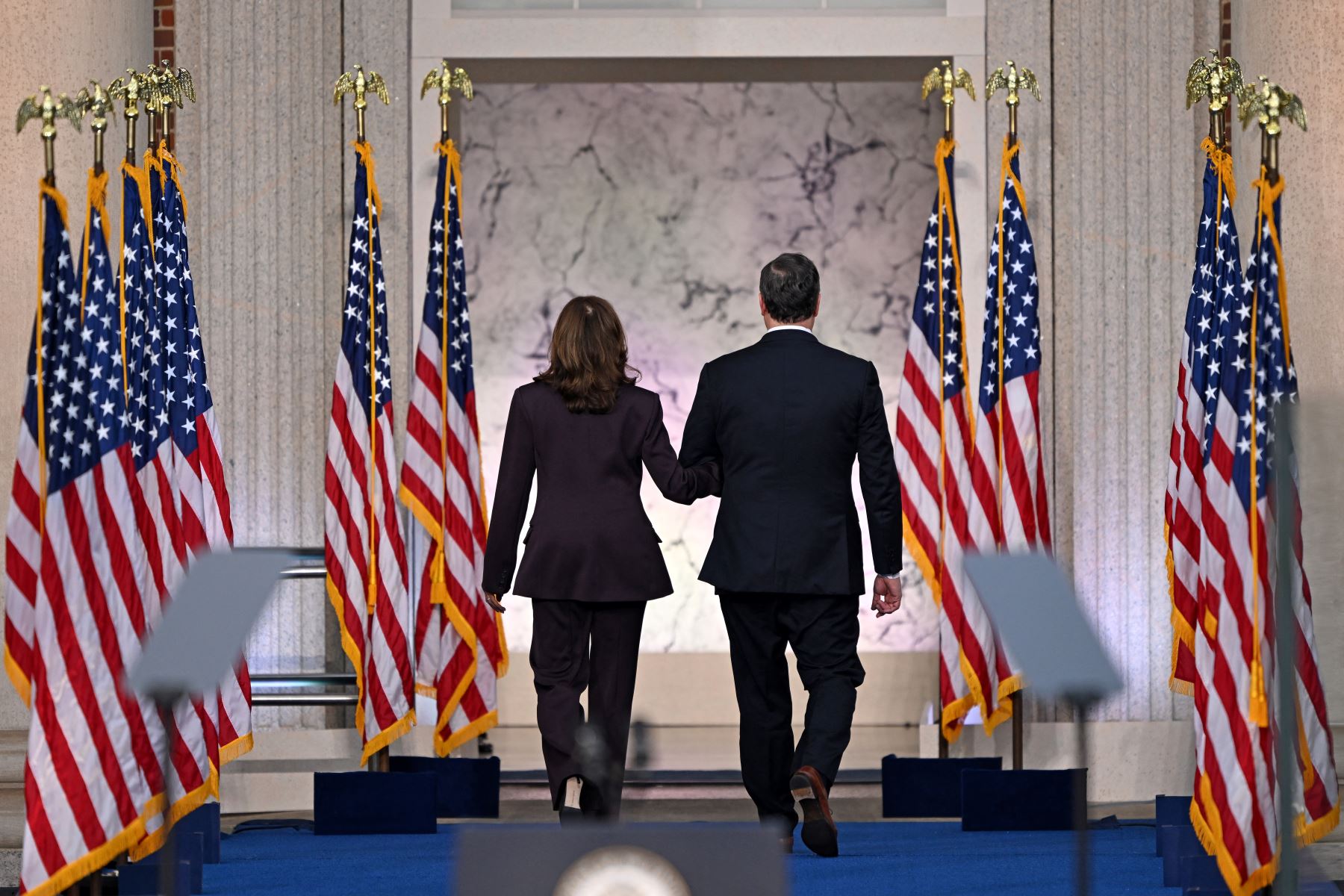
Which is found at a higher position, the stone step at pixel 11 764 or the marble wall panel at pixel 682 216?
the marble wall panel at pixel 682 216

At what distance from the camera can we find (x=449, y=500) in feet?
23.2

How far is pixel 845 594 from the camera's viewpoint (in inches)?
201

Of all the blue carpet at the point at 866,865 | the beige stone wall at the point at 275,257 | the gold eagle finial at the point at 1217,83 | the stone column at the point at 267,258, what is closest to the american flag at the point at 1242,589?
the blue carpet at the point at 866,865

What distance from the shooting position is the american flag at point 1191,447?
20.3 ft

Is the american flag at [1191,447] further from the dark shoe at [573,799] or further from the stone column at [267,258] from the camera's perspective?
the stone column at [267,258]

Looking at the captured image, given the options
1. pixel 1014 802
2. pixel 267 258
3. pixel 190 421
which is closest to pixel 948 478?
pixel 1014 802

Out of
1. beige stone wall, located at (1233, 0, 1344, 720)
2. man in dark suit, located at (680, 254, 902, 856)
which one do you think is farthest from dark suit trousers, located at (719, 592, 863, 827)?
beige stone wall, located at (1233, 0, 1344, 720)

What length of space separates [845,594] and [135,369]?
230 centimetres

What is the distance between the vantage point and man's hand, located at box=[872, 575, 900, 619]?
5.08 m

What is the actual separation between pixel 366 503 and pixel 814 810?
2661mm

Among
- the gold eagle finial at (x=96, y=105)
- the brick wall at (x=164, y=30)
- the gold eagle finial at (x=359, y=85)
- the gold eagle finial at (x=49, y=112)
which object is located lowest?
the gold eagle finial at (x=49, y=112)

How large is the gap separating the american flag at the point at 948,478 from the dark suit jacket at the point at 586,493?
1.87 m

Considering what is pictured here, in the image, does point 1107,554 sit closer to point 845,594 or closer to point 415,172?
point 845,594

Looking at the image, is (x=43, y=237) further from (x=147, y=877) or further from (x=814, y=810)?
(x=814, y=810)
